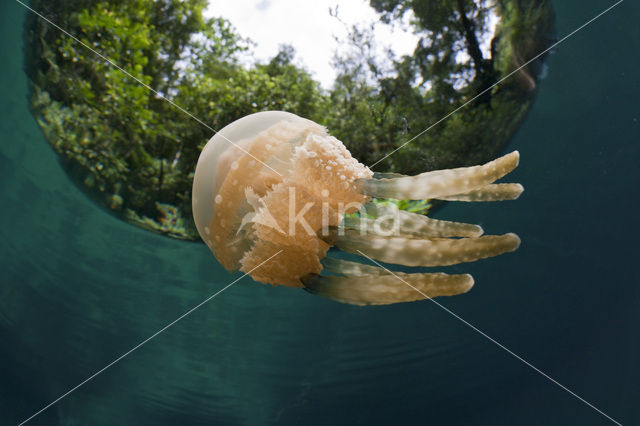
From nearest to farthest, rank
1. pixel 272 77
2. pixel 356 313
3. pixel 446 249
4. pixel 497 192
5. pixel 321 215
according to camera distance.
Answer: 1. pixel 446 249
2. pixel 321 215
3. pixel 497 192
4. pixel 272 77
5. pixel 356 313

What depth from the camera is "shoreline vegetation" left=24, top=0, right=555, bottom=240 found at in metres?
2.92

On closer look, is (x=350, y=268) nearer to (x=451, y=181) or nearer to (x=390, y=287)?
(x=390, y=287)

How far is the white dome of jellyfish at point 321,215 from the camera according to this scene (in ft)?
3.67

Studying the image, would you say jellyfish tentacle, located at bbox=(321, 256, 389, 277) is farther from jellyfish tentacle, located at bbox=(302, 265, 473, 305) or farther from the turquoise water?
the turquoise water

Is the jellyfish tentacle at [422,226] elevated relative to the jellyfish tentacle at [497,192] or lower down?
lower down

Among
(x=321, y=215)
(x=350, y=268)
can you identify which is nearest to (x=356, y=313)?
(x=350, y=268)

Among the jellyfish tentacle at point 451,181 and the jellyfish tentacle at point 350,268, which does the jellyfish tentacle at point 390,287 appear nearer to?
the jellyfish tentacle at point 350,268

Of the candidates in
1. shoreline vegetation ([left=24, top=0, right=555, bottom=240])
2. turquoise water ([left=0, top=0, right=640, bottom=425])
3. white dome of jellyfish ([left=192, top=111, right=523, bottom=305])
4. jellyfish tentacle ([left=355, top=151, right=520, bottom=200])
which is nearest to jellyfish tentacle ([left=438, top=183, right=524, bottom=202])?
white dome of jellyfish ([left=192, top=111, right=523, bottom=305])

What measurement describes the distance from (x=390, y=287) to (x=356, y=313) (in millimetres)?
6227

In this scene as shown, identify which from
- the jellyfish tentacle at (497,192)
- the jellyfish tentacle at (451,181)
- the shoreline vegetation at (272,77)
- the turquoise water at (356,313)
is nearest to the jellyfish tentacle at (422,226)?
the jellyfish tentacle at (497,192)

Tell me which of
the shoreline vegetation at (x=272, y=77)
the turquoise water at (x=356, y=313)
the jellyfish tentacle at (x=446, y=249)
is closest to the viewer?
the jellyfish tentacle at (x=446, y=249)

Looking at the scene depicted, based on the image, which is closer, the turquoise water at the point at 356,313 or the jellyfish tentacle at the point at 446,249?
the jellyfish tentacle at the point at 446,249

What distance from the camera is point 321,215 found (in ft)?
4.27

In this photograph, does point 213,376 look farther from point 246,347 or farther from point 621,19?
point 621,19
